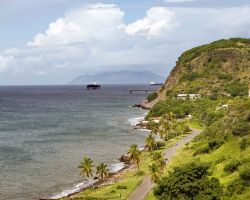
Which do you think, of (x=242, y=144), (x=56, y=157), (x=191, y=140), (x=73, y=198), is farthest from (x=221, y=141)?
(x=56, y=157)

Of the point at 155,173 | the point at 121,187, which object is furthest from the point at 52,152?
the point at 155,173

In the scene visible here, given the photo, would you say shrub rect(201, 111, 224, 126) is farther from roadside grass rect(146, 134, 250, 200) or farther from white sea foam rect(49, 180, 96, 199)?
white sea foam rect(49, 180, 96, 199)

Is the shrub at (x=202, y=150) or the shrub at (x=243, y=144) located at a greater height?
the shrub at (x=243, y=144)

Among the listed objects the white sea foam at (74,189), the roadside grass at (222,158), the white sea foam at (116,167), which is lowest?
the white sea foam at (74,189)

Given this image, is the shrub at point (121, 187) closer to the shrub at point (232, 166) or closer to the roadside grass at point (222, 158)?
the roadside grass at point (222, 158)

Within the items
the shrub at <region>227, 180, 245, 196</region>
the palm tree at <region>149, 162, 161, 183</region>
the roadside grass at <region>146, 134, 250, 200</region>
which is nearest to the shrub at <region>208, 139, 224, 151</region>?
the roadside grass at <region>146, 134, 250, 200</region>

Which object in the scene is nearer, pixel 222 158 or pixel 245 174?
pixel 245 174

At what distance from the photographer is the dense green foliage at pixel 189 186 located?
202 feet

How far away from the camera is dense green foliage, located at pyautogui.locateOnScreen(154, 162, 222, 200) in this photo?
202ft

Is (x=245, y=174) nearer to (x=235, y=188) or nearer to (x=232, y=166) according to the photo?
(x=235, y=188)

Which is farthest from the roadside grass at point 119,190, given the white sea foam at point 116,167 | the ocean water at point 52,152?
the ocean water at point 52,152

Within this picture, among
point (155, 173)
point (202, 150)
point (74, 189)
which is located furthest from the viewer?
point (202, 150)

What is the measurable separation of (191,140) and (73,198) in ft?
188

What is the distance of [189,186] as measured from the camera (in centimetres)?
6244
